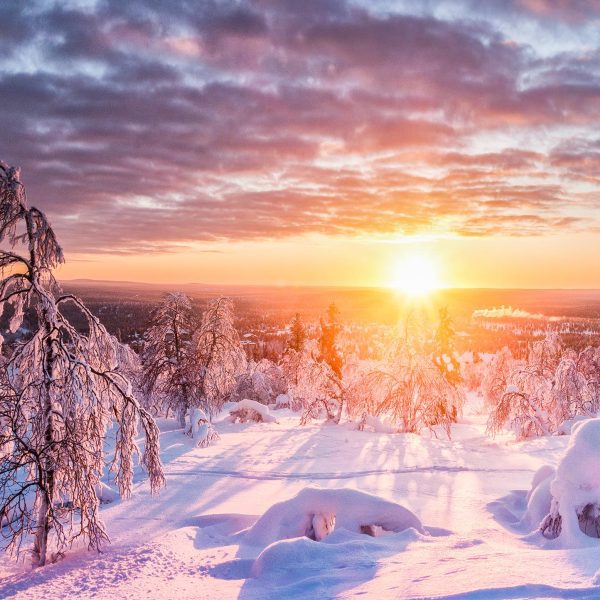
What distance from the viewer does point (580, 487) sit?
8.97m

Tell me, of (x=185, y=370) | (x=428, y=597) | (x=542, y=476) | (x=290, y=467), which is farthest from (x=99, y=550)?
→ (x=185, y=370)

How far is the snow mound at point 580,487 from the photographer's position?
8805 mm

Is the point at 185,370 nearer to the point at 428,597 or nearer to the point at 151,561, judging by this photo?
the point at 151,561

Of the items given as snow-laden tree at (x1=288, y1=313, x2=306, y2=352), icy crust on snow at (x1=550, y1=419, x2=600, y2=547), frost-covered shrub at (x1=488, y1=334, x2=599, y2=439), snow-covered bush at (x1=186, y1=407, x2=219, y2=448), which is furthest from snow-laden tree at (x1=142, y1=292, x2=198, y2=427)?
snow-laden tree at (x1=288, y1=313, x2=306, y2=352)

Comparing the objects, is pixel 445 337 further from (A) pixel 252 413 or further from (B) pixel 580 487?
(B) pixel 580 487

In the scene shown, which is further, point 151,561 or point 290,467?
point 290,467

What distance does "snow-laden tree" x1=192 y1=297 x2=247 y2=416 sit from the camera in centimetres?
2655

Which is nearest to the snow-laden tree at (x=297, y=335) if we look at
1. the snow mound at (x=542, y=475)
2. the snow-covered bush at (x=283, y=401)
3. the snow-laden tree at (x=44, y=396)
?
the snow-covered bush at (x=283, y=401)

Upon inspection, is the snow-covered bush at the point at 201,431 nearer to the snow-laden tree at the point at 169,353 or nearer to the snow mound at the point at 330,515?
the snow-laden tree at the point at 169,353

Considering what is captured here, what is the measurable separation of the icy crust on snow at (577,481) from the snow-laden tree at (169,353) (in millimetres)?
19673

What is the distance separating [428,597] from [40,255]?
8318mm

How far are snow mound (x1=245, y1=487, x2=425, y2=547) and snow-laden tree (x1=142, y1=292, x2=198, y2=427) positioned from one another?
53.9ft

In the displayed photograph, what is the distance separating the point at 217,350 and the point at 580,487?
20.8 metres

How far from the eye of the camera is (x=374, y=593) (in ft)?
21.7
